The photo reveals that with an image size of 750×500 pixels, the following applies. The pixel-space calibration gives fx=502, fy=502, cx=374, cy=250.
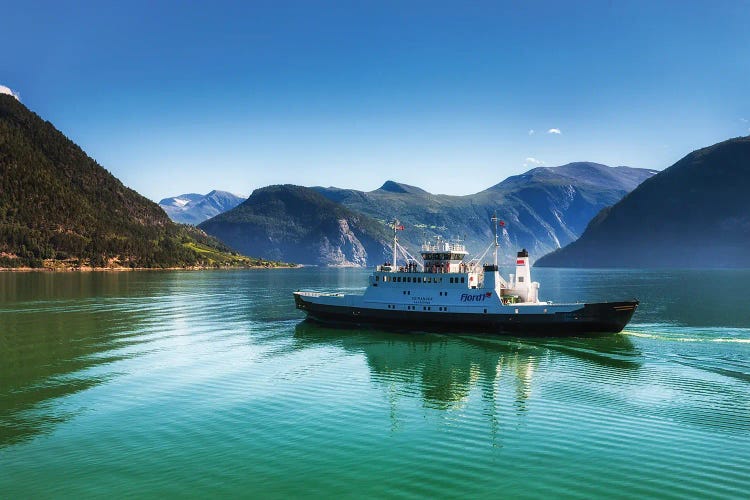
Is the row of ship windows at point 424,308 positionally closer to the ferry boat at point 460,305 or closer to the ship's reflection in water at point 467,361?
the ferry boat at point 460,305

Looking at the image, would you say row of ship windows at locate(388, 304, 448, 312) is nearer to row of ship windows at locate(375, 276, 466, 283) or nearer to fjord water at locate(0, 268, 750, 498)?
row of ship windows at locate(375, 276, 466, 283)

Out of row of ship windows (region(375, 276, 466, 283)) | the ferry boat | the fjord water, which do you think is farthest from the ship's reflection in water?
row of ship windows (region(375, 276, 466, 283))

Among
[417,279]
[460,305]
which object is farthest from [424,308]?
[460,305]

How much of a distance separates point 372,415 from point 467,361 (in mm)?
19111

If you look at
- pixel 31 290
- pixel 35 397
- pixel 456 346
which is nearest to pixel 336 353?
pixel 456 346

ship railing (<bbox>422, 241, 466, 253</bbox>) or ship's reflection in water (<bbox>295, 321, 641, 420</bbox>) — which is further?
ship railing (<bbox>422, 241, 466, 253</bbox>)

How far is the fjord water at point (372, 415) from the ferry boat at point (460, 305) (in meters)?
2.57

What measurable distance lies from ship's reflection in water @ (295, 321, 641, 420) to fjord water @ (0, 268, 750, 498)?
26cm

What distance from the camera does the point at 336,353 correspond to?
50594 millimetres

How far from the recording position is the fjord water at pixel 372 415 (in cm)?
2105

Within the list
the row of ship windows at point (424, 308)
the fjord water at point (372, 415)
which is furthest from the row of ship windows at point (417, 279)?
the fjord water at point (372, 415)

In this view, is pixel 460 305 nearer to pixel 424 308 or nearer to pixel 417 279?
pixel 424 308

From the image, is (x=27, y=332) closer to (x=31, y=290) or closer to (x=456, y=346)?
(x=456, y=346)

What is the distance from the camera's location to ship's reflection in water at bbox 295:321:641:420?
3512 cm
